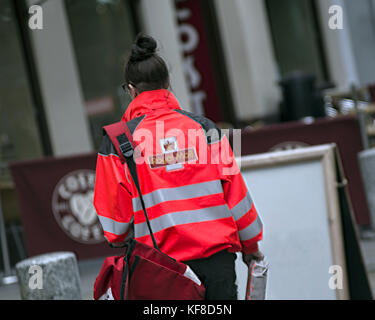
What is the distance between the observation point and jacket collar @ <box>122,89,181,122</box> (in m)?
2.89

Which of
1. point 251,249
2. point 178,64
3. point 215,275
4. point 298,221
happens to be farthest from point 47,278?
point 178,64

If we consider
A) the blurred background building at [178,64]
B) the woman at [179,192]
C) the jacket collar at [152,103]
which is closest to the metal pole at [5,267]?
the blurred background building at [178,64]

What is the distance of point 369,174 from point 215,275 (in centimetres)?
526

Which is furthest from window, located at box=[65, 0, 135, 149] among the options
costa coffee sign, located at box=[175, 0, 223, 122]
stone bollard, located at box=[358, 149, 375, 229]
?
stone bollard, located at box=[358, 149, 375, 229]

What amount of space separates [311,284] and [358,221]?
410 centimetres

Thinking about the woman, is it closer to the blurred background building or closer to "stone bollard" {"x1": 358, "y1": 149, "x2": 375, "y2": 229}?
"stone bollard" {"x1": 358, "y1": 149, "x2": 375, "y2": 229}

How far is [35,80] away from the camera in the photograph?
36.6 ft

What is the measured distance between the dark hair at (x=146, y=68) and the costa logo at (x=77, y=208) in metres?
5.18

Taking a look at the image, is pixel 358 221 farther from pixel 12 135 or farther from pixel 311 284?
pixel 12 135

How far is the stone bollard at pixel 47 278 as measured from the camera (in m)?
4.89

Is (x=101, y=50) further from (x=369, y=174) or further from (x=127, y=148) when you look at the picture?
(x=127, y=148)

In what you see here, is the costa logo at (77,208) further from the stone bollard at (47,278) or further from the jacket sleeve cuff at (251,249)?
the jacket sleeve cuff at (251,249)

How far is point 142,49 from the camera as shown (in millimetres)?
2926

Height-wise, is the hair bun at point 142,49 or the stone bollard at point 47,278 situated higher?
the hair bun at point 142,49
